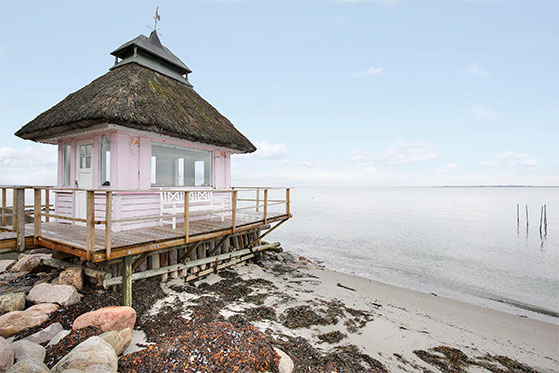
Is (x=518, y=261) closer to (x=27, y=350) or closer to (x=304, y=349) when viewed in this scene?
(x=304, y=349)

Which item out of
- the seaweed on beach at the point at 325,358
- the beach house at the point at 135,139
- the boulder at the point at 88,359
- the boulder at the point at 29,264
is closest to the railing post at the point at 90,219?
the boulder at the point at 88,359

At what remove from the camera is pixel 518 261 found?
15.8 metres

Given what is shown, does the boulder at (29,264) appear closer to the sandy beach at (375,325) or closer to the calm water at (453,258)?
the sandy beach at (375,325)

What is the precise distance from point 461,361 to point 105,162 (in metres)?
9.05

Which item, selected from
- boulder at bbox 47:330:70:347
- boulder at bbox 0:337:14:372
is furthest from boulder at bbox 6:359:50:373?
boulder at bbox 47:330:70:347

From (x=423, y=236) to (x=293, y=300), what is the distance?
18.9m

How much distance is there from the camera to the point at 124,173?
721 centimetres

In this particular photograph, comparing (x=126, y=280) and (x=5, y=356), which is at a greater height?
(x=126, y=280)

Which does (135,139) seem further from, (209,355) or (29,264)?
(209,355)

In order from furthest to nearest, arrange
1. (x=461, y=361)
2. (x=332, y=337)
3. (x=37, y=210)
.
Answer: (x=37, y=210)
(x=332, y=337)
(x=461, y=361)

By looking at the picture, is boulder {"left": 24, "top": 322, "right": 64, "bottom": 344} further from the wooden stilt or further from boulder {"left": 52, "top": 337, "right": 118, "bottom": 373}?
boulder {"left": 52, "top": 337, "right": 118, "bottom": 373}

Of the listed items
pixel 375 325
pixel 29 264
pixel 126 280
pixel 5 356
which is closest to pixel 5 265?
pixel 29 264

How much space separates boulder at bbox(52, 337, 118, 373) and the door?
198 inches

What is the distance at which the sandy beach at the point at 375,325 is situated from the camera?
201 inches
